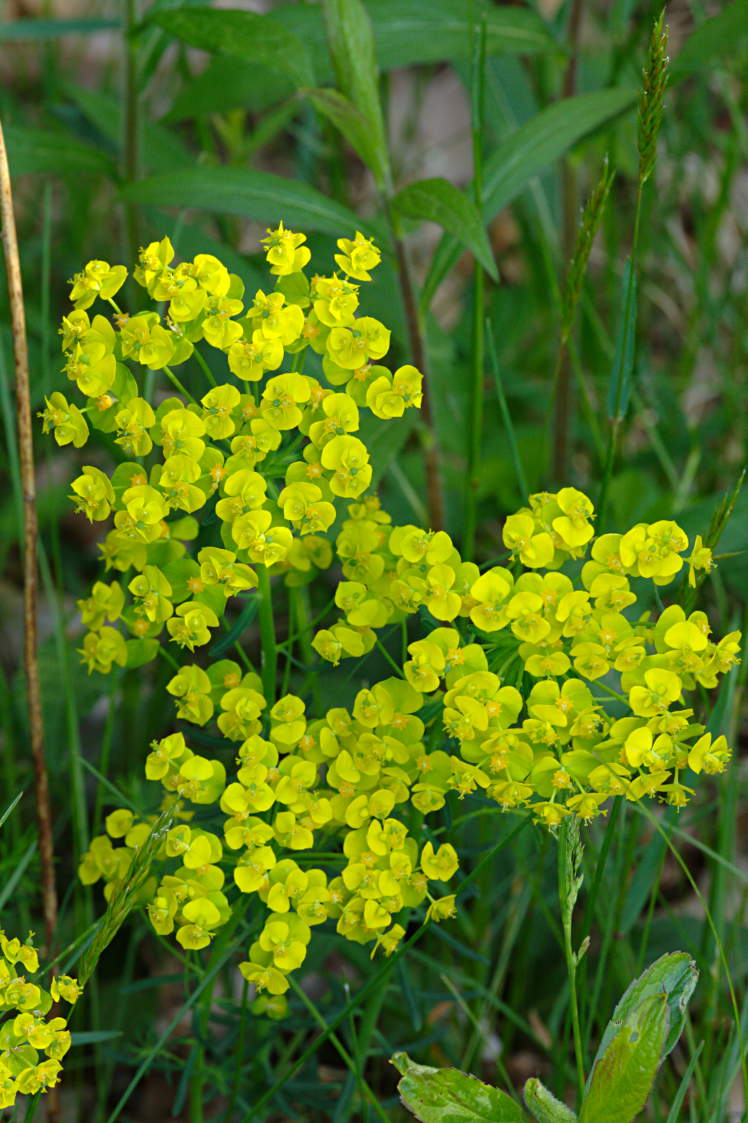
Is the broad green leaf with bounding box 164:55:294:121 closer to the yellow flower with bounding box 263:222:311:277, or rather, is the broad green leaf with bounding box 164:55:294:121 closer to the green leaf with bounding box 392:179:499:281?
the green leaf with bounding box 392:179:499:281

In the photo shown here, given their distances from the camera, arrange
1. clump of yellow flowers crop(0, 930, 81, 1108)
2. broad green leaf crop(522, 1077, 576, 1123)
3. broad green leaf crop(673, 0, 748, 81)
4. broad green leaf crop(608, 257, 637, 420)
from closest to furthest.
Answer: clump of yellow flowers crop(0, 930, 81, 1108) < broad green leaf crop(522, 1077, 576, 1123) < broad green leaf crop(608, 257, 637, 420) < broad green leaf crop(673, 0, 748, 81)

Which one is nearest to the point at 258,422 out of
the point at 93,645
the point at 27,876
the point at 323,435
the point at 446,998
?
the point at 323,435

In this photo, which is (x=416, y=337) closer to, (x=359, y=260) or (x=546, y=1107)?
(x=359, y=260)

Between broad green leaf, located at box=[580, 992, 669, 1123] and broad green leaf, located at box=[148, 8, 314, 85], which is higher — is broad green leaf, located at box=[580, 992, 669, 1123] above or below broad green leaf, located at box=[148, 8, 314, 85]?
below

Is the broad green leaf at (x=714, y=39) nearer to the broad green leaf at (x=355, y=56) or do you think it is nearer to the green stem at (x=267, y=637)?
the broad green leaf at (x=355, y=56)

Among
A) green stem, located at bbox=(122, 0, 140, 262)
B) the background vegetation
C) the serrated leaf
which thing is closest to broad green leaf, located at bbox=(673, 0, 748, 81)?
the background vegetation

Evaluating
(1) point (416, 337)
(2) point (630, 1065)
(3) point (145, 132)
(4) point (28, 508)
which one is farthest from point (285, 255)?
(3) point (145, 132)

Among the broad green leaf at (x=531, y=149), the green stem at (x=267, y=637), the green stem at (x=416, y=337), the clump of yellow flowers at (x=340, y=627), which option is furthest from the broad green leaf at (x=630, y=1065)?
the broad green leaf at (x=531, y=149)
